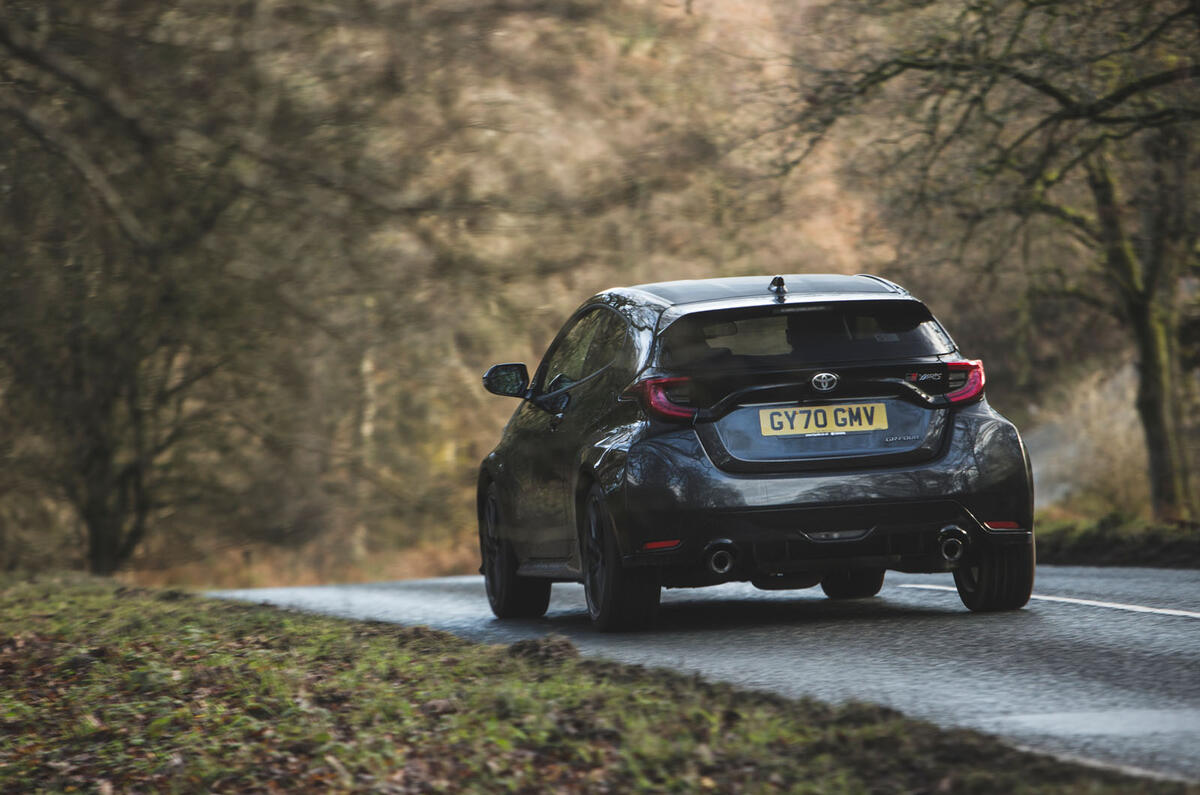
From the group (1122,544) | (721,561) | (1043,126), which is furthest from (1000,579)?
(1043,126)

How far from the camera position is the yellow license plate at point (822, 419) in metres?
8.45

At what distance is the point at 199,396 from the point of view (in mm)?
24812

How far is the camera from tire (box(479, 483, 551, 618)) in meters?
10.9

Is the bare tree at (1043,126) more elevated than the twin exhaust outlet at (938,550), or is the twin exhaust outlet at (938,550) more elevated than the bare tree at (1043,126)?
the bare tree at (1043,126)

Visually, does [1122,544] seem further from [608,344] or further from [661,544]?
[661,544]

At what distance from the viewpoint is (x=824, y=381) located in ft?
27.8

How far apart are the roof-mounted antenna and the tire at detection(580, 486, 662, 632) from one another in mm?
1307

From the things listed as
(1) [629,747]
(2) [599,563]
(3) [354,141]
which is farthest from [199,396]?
(1) [629,747]

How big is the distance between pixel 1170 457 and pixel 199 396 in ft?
41.9

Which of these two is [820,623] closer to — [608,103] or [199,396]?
[608,103]

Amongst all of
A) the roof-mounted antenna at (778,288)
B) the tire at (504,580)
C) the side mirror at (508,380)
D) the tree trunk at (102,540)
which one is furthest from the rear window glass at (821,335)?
the tree trunk at (102,540)

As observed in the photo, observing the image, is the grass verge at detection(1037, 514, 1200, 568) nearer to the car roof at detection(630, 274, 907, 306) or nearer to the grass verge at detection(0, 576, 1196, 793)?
the car roof at detection(630, 274, 907, 306)

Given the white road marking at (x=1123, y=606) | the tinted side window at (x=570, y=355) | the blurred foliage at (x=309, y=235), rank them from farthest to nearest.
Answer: the blurred foliage at (x=309, y=235) < the tinted side window at (x=570, y=355) < the white road marking at (x=1123, y=606)

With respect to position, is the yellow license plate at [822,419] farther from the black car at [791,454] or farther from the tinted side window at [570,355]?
the tinted side window at [570,355]
